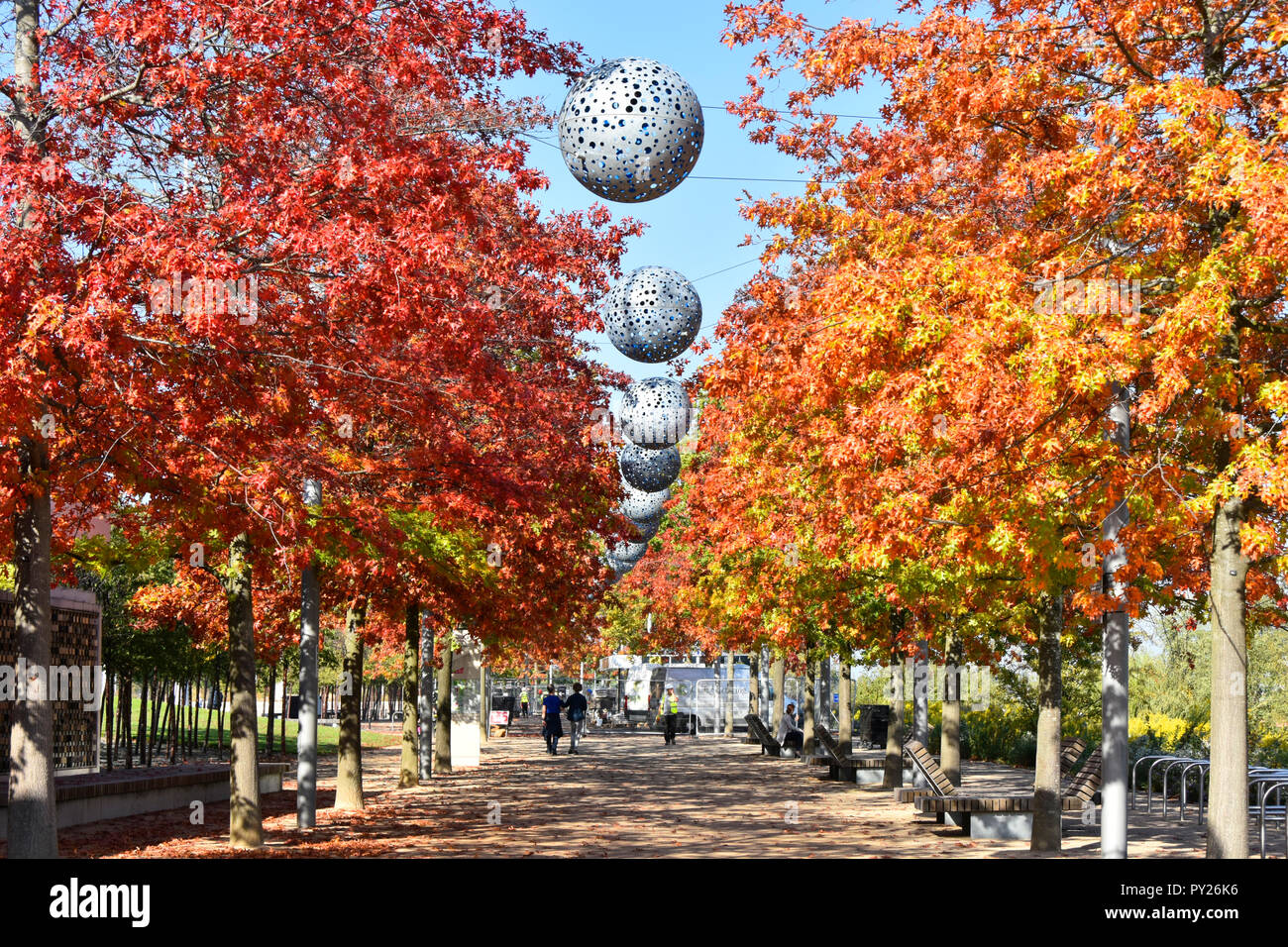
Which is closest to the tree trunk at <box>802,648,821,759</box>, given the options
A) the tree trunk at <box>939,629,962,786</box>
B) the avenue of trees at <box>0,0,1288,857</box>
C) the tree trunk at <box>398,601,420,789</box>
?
the tree trunk at <box>939,629,962,786</box>

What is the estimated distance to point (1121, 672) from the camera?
11.4m

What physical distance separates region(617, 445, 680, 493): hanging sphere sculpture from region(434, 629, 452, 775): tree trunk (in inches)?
388

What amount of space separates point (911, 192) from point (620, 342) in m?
3.95

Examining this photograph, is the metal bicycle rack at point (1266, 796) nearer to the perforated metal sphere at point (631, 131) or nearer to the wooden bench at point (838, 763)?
the perforated metal sphere at point (631, 131)

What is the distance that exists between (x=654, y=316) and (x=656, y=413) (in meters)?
3.87

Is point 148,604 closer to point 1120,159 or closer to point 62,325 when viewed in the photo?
point 62,325

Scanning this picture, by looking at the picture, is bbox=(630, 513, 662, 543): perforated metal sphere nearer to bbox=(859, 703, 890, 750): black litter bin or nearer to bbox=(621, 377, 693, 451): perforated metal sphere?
bbox=(621, 377, 693, 451): perforated metal sphere

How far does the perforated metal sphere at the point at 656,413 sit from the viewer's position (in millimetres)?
18453

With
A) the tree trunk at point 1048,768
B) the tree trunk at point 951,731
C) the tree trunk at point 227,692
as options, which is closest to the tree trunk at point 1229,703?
the tree trunk at point 1048,768

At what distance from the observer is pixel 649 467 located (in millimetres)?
21875

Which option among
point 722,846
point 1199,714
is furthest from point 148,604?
point 1199,714

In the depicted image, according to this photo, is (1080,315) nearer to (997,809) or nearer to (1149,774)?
(997,809)

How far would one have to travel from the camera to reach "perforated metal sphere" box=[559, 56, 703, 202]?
10.7 meters

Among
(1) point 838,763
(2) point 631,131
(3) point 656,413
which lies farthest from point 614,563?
(2) point 631,131
